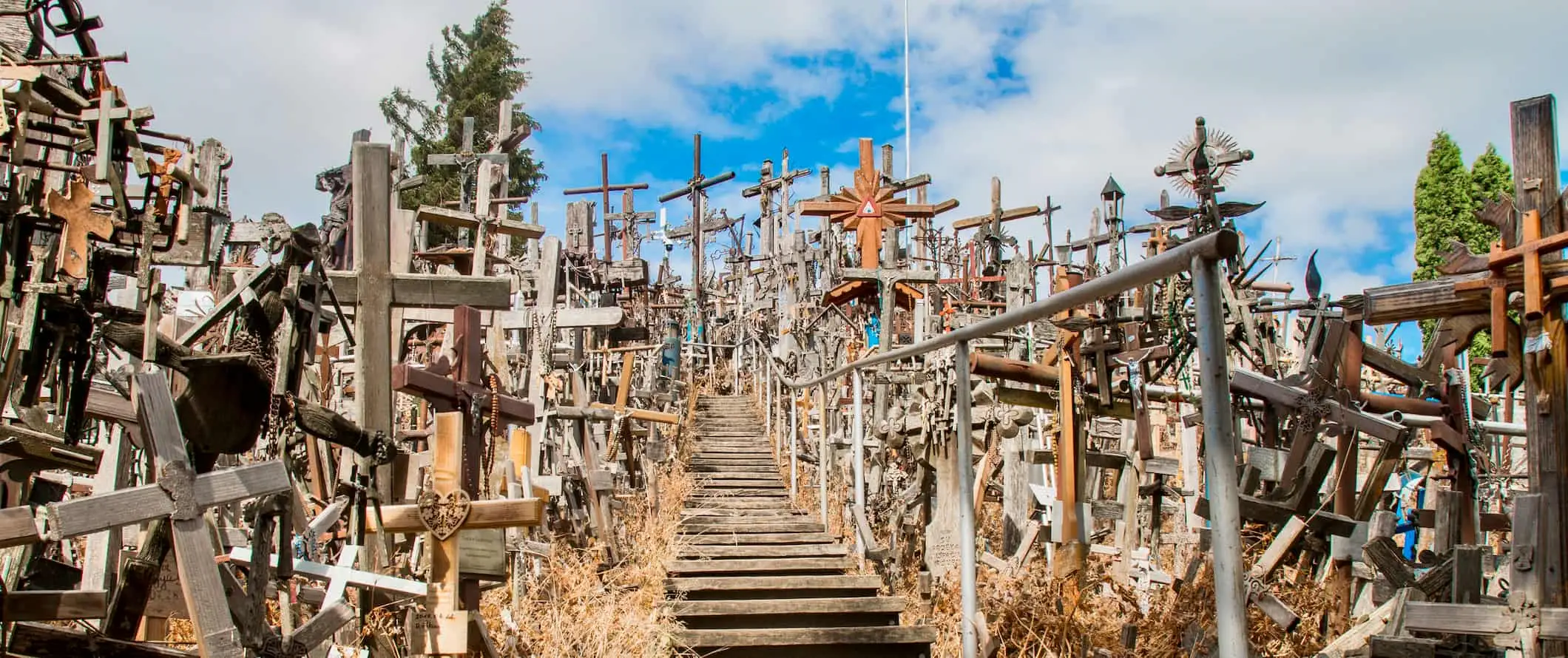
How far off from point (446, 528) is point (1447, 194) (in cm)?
2820

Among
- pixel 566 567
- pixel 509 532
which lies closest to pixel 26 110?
pixel 509 532

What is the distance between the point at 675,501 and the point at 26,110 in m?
9.28

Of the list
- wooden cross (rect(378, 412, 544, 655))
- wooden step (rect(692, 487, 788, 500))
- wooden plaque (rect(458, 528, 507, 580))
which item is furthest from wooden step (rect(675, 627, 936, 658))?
wooden step (rect(692, 487, 788, 500))

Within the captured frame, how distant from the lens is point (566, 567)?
29.1 ft

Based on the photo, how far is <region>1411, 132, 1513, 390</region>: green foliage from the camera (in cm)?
2503

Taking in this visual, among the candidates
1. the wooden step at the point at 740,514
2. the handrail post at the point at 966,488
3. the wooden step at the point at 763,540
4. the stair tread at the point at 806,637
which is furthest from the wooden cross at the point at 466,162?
the handrail post at the point at 966,488

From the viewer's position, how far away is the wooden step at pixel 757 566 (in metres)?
8.09

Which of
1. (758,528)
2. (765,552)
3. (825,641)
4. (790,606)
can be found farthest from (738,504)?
(825,641)

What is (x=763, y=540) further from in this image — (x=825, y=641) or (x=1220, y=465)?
(x=1220, y=465)

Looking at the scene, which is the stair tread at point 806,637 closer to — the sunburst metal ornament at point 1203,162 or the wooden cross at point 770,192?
the sunburst metal ornament at point 1203,162

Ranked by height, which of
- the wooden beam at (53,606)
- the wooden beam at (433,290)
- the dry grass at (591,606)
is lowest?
the dry grass at (591,606)

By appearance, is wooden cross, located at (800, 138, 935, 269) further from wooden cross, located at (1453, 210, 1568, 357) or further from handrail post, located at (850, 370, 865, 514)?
wooden cross, located at (1453, 210, 1568, 357)

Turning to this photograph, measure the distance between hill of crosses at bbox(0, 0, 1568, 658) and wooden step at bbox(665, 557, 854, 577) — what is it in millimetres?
36

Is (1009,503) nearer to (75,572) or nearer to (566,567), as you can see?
(566,567)
